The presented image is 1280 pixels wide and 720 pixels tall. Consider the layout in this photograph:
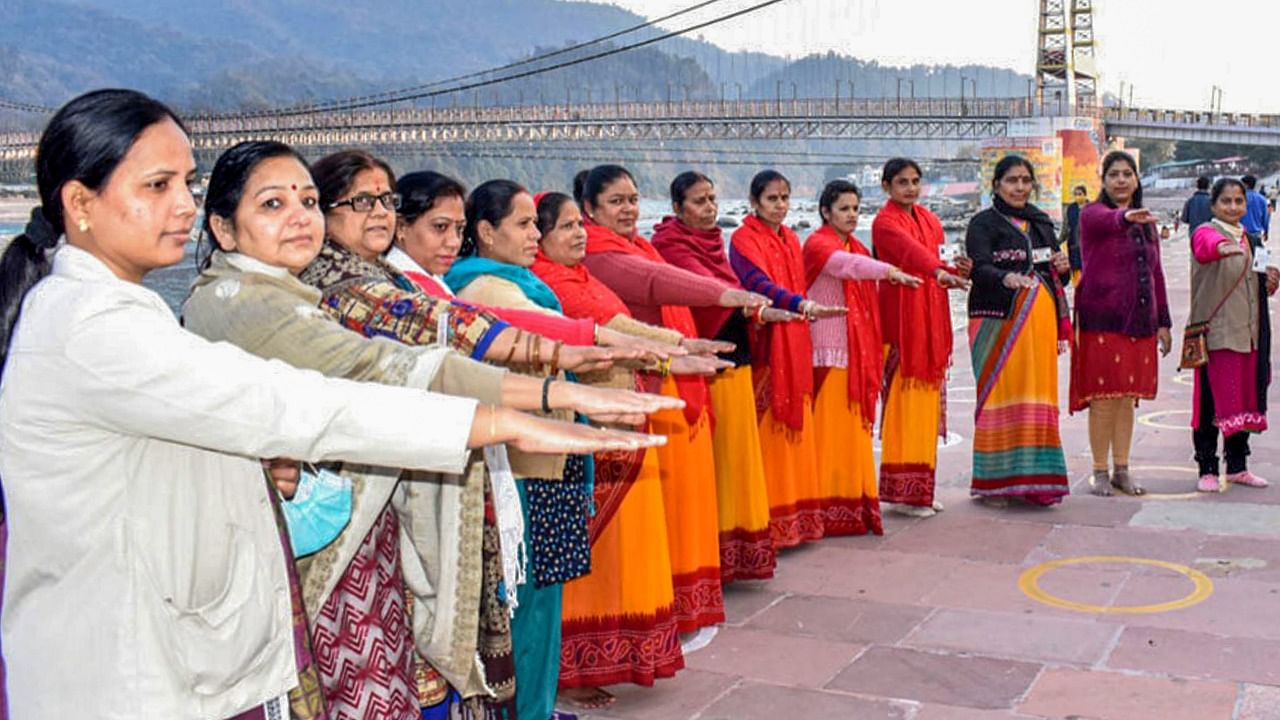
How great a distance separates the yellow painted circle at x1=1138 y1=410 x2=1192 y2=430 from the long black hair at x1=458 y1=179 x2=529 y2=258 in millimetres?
4455

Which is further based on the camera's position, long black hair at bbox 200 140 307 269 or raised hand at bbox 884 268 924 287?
raised hand at bbox 884 268 924 287

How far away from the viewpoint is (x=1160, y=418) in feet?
20.9

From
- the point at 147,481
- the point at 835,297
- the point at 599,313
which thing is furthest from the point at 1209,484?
the point at 147,481

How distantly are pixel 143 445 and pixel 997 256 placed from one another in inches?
150

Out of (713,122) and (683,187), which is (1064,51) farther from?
(683,187)

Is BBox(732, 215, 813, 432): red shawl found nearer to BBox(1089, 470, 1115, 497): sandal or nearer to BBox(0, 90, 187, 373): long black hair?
BBox(1089, 470, 1115, 497): sandal

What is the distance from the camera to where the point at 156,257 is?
1474 mm

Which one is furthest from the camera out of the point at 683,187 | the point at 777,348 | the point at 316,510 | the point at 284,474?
the point at 777,348

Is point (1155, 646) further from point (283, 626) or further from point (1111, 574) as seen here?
point (283, 626)

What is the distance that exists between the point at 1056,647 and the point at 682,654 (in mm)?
976

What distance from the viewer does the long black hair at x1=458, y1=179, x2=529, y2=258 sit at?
2701mm

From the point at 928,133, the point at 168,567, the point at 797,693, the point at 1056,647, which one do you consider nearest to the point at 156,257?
the point at 168,567

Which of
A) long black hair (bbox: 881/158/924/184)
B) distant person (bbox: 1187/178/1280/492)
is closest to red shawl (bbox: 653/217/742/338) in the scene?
long black hair (bbox: 881/158/924/184)

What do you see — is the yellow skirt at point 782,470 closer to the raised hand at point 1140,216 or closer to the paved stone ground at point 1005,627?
the paved stone ground at point 1005,627
